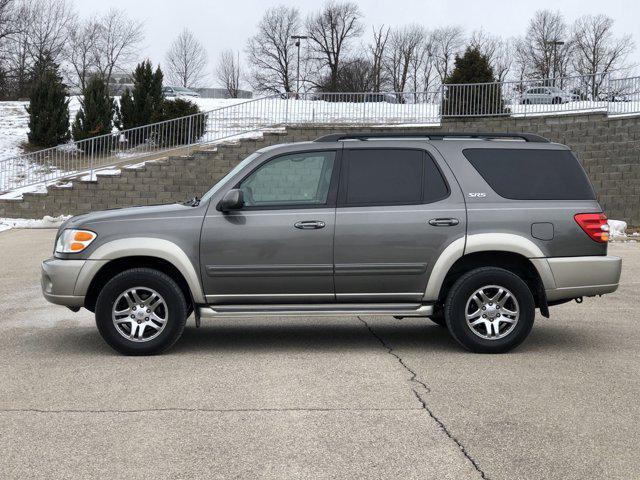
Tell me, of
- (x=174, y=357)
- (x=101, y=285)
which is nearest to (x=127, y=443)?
(x=174, y=357)

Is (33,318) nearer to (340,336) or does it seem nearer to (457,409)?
(340,336)

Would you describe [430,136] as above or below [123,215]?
above

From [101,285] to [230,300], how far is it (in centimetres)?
124

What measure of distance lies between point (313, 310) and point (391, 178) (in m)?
1.40

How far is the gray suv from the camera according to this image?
7.58 metres

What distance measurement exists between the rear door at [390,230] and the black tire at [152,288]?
1410mm

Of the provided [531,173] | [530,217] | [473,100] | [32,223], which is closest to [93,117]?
[32,223]

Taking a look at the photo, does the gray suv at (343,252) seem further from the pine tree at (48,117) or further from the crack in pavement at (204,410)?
the pine tree at (48,117)

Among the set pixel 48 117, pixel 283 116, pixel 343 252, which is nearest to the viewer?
pixel 343 252

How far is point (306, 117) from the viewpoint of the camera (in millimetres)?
29891

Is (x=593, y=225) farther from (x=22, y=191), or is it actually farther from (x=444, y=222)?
(x=22, y=191)

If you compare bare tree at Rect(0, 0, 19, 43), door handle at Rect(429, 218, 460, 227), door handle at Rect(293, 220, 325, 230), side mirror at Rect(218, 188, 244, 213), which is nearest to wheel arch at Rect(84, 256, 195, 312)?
side mirror at Rect(218, 188, 244, 213)

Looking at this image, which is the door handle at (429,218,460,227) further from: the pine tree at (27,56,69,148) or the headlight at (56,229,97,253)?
the pine tree at (27,56,69,148)

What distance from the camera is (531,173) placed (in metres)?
7.95
